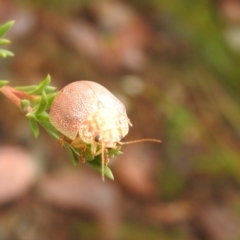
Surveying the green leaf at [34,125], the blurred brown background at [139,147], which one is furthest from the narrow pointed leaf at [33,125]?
the blurred brown background at [139,147]

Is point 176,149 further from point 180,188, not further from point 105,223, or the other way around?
point 105,223

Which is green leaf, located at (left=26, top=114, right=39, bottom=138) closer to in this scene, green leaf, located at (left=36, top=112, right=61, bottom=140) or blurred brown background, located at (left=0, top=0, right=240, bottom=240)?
green leaf, located at (left=36, top=112, right=61, bottom=140)

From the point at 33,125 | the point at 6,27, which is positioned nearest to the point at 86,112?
the point at 33,125

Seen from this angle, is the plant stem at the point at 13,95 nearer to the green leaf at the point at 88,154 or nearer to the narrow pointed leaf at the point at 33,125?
the narrow pointed leaf at the point at 33,125

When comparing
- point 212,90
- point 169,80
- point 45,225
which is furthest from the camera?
point 169,80

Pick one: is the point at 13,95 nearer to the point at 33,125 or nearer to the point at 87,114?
the point at 33,125

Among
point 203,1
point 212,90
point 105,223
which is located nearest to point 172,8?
point 203,1
